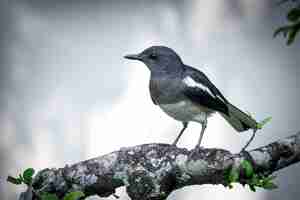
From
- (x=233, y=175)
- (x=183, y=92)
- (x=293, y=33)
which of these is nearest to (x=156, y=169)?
(x=233, y=175)

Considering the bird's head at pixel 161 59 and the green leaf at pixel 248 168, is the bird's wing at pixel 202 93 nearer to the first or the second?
the bird's head at pixel 161 59

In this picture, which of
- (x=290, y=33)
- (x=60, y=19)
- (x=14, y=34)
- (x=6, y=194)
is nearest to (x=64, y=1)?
(x=60, y=19)

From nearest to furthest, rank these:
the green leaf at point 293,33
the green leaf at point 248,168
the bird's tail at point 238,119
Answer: the green leaf at point 293,33, the green leaf at point 248,168, the bird's tail at point 238,119

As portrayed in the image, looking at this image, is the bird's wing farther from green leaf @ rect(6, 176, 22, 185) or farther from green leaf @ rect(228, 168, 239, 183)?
green leaf @ rect(6, 176, 22, 185)

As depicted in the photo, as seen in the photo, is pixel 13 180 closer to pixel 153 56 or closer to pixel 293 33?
pixel 153 56

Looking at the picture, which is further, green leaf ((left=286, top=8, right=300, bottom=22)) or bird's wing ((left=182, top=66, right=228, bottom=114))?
bird's wing ((left=182, top=66, right=228, bottom=114))

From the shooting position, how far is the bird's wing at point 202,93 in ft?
5.09

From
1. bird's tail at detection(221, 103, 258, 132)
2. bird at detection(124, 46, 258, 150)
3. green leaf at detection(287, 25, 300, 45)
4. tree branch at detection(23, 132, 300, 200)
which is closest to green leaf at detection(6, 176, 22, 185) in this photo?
tree branch at detection(23, 132, 300, 200)

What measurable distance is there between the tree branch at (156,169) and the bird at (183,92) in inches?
8.1

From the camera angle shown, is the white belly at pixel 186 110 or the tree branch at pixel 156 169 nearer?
the tree branch at pixel 156 169

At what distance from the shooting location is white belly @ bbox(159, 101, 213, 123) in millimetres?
1567

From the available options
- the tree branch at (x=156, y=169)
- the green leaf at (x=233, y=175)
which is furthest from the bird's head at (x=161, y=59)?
the green leaf at (x=233, y=175)

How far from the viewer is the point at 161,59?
1584 millimetres

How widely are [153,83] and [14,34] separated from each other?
1065 millimetres
